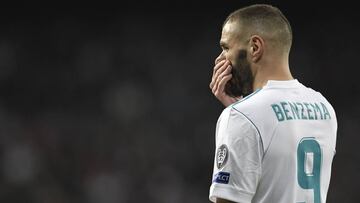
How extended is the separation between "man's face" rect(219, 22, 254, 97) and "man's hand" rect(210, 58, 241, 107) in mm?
17

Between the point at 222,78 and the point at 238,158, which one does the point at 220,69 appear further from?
the point at 238,158

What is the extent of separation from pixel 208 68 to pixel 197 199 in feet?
5.49

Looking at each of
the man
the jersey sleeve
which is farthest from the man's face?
the jersey sleeve

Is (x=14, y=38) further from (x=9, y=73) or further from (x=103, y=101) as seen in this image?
(x=103, y=101)

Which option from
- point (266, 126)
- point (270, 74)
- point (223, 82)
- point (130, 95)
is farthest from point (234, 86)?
point (130, 95)

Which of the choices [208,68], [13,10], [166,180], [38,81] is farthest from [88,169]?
[13,10]

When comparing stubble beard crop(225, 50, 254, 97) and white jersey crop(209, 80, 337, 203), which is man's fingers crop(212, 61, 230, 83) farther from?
white jersey crop(209, 80, 337, 203)

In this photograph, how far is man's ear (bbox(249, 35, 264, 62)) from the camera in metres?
2.15

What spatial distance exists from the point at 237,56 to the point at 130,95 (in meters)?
5.48

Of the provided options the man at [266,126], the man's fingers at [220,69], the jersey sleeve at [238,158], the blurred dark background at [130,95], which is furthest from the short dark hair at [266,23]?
the blurred dark background at [130,95]

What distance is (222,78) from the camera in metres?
2.28

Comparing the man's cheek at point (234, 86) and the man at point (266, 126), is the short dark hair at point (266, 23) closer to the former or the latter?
the man at point (266, 126)

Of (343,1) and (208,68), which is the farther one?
(343,1)

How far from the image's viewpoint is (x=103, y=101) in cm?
766
